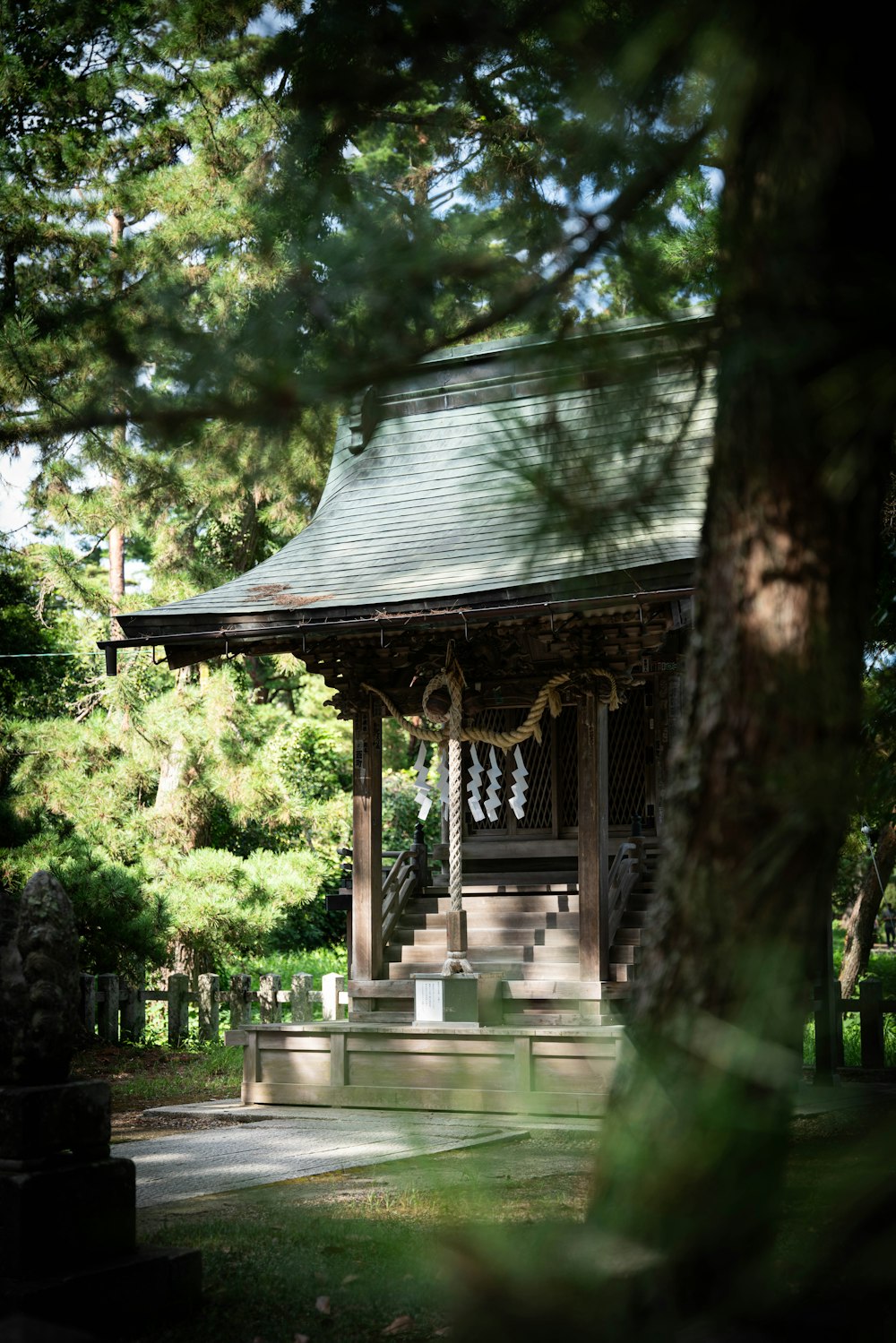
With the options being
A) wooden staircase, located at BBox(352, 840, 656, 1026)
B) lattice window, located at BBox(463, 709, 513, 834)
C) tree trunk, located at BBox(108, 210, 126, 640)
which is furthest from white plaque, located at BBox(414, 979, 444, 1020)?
tree trunk, located at BBox(108, 210, 126, 640)

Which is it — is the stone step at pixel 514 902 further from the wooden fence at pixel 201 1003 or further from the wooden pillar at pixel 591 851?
the wooden fence at pixel 201 1003

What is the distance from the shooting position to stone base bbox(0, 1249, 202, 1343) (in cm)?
407

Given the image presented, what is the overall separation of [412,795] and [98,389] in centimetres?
2409

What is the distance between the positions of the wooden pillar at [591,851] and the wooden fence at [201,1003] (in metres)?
4.30

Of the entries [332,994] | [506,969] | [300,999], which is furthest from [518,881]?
[300,999]

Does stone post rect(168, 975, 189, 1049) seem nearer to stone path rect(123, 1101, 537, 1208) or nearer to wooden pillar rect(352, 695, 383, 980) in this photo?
wooden pillar rect(352, 695, 383, 980)

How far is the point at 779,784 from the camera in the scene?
2219mm

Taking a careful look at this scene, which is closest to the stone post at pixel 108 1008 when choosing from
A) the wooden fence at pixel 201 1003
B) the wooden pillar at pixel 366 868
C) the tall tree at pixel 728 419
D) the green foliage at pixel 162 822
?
the wooden fence at pixel 201 1003

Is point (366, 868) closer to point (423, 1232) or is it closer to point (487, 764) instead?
point (487, 764)

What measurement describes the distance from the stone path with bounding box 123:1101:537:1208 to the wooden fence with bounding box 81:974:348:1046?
365 centimetres

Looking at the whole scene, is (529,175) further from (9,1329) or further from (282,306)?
(9,1329)

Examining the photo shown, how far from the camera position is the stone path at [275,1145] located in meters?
6.84

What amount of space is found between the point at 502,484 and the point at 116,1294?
3.21 m

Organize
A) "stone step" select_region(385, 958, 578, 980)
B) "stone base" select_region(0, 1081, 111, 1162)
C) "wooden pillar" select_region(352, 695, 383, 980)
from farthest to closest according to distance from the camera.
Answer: "wooden pillar" select_region(352, 695, 383, 980)
"stone step" select_region(385, 958, 578, 980)
"stone base" select_region(0, 1081, 111, 1162)
